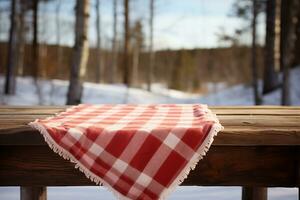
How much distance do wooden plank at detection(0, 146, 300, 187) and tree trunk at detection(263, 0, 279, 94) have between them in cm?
868

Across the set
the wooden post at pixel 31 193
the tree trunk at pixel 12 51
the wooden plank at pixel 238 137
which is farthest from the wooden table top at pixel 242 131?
the tree trunk at pixel 12 51

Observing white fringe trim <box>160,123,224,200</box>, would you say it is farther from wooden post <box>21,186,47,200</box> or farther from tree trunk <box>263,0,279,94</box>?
tree trunk <box>263,0,279,94</box>

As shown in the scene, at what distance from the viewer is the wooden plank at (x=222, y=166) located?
5.78ft

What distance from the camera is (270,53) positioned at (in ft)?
35.0

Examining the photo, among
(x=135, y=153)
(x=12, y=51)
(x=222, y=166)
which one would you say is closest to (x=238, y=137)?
(x=222, y=166)

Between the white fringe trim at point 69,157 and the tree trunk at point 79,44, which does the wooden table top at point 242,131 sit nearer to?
the white fringe trim at point 69,157

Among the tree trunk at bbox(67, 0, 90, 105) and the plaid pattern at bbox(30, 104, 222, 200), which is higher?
the tree trunk at bbox(67, 0, 90, 105)

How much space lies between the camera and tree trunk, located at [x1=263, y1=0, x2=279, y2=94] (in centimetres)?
995

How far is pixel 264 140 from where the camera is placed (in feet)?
5.39

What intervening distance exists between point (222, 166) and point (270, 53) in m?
9.47

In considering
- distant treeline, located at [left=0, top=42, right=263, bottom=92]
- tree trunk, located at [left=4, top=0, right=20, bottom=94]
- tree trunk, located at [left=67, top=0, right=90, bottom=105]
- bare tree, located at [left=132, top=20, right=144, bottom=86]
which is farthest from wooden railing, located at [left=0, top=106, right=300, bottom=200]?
distant treeline, located at [left=0, top=42, right=263, bottom=92]

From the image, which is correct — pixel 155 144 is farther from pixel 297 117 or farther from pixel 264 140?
pixel 297 117

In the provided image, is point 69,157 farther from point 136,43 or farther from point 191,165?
point 136,43

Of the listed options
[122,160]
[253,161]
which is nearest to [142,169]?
[122,160]
